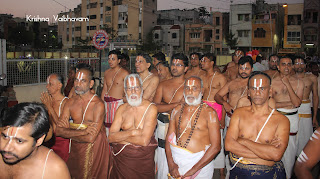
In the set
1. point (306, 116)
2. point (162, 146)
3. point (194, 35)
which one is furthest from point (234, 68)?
point (194, 35)

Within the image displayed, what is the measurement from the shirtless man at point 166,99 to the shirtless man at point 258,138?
4.40 ft

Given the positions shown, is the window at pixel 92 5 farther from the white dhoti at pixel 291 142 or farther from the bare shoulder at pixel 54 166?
the bare shoulder at pixel 54 166

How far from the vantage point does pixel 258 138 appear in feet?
10.8

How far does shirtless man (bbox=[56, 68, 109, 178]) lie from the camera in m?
4.00

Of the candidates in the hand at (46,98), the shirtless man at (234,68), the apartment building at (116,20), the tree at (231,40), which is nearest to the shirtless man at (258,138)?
the hand at (46,98)

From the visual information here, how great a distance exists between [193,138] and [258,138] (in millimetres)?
794

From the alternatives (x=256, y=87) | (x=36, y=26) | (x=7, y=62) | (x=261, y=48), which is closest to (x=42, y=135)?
(x=256, y=87)

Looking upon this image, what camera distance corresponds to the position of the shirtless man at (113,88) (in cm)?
636

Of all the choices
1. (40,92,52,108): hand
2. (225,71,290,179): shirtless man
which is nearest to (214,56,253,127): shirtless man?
(225,71,290,179): shirtless man

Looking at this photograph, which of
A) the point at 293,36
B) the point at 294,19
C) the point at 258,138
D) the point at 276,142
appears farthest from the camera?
the point at 293,36

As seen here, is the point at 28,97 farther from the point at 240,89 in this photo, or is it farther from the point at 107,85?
the point at 240,89

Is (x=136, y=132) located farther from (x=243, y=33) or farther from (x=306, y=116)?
(x=243, y=33)

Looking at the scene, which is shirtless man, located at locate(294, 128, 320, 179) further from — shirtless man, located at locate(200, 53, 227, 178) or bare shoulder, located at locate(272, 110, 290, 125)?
shirtless man, located at locate(200, 53, 227, 178)

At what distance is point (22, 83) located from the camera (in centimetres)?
1041
